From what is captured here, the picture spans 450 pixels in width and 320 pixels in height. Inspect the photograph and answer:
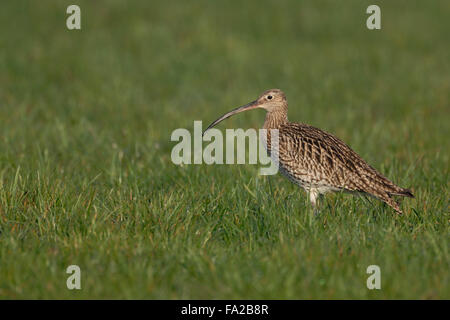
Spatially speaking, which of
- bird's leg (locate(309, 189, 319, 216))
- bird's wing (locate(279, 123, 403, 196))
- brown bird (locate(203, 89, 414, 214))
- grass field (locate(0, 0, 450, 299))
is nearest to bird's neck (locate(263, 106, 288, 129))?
brown bird (locate(203, 89, 414, 214))

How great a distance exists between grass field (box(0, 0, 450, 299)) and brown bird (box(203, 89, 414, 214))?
0.18 meters

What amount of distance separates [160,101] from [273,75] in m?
3.30

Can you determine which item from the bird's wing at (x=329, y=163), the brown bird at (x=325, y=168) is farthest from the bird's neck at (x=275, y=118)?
the bird's wing at (x=329, y=163)

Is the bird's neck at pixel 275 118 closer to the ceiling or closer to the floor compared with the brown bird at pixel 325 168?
closer to the ceiling

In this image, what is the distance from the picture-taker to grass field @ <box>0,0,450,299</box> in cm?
471

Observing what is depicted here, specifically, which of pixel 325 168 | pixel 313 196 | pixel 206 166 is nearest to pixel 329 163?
pixel 325 168

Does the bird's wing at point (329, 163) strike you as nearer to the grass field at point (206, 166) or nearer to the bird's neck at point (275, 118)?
the grass field at point (206, 166)

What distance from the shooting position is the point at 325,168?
20.5 ft

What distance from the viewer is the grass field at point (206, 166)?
471cm

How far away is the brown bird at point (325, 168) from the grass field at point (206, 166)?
0.18 metres

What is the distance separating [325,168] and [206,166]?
73.6 inches

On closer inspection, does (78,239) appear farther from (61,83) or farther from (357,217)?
(61,83)

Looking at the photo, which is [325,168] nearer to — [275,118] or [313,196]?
[313,196]
